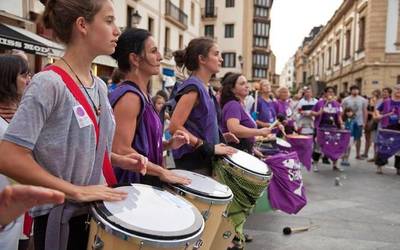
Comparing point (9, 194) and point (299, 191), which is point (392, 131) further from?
point (9, 194)

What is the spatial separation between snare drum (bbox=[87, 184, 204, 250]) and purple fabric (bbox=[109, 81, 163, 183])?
1.75ft

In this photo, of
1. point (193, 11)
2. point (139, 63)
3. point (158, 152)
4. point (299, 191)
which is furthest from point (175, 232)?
point (193, 11)

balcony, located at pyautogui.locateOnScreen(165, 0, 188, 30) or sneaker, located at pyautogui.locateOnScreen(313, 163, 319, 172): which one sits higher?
balcony, located at pyautogui.locateOnScreen(165, 0, 188, 30)

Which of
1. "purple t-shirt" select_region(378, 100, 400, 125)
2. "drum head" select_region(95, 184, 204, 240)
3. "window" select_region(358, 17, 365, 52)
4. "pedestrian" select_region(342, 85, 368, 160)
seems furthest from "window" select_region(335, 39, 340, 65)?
"drum head" select_region(95, 184, 204, 240)

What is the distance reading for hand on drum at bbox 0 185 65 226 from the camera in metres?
1.09

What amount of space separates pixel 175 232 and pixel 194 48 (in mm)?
2012

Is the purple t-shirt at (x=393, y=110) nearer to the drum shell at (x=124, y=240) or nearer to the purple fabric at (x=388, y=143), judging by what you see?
the purple fabric at (x=388, y=143)

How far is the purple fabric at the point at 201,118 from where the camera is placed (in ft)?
9.95

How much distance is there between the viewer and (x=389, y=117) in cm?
926

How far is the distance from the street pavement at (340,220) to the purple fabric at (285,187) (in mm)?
431

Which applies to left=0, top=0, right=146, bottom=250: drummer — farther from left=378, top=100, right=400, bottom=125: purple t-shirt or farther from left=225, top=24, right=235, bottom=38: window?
left=225, top=24, right=235, bottom=38: window

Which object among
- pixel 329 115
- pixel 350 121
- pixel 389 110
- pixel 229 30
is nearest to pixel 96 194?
pixel 329 115

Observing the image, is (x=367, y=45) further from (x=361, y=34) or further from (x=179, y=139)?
(x=179, y=139)

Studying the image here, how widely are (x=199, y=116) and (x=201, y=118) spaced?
20 mm
